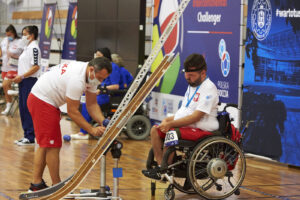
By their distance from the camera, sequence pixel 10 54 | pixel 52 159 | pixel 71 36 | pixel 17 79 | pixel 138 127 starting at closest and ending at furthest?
pixel 52 159 → pixel 17 79 → pixel 138 127 → pixel 10 54 → pixel 71 36

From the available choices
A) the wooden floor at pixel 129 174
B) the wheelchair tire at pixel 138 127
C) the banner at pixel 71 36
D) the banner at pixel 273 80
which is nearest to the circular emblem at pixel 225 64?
the banner at pixel 273 80

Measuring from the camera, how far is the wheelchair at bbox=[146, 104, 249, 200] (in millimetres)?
4668

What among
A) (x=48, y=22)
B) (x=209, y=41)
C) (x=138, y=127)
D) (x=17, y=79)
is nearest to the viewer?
(x=17, y=79)

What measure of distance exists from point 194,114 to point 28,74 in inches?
123

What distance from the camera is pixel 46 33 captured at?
37.7 feet

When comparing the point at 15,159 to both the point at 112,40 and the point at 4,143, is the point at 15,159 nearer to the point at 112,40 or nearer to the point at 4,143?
the point at 4,143

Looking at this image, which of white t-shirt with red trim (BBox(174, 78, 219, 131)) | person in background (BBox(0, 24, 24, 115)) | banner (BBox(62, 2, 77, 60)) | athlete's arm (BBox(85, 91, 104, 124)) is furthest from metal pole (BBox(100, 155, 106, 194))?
banner (BBox(62, 2, 77, 60))

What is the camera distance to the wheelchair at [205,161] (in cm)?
467

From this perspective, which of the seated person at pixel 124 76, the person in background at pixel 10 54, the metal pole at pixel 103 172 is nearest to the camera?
the metal pole at pixel 103 172

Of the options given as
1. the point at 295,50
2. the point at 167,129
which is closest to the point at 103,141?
the point at 167,129

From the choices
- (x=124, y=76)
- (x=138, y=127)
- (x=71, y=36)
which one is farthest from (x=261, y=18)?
(x=71, y=36)

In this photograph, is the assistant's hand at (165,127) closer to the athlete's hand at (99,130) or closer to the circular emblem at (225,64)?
the athlete's hand at (99,130)

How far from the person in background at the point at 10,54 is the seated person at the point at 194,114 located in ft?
18.8

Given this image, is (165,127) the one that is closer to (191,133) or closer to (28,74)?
(191,133)
